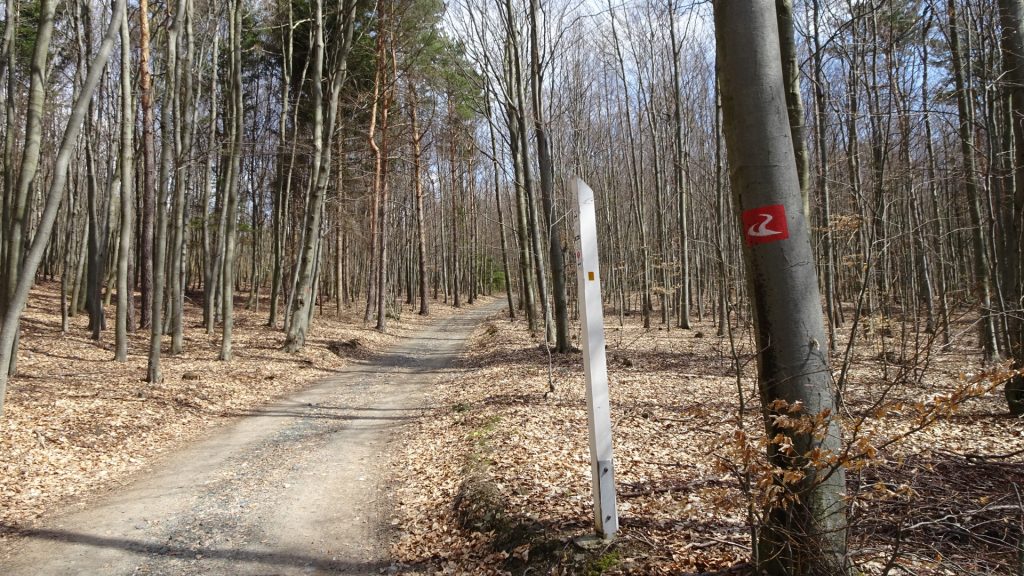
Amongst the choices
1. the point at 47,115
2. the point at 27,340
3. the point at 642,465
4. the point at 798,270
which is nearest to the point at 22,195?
the point at 27,340

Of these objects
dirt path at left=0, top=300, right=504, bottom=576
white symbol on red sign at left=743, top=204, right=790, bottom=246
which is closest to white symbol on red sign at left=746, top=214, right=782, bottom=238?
white symbol on red sign at left=743, top=204, right=790, bottom=246

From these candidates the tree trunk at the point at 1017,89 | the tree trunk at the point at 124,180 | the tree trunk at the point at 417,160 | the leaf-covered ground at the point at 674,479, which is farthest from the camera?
the tree trunk at the point at 417,160

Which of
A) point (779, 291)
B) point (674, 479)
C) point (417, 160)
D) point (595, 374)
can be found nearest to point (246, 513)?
point (595, 374)

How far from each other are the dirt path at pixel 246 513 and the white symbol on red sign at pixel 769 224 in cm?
361

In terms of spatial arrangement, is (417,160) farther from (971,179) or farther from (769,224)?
(769,224)

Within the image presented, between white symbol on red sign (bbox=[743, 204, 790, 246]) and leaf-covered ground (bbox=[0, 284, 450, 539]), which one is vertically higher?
white symbol on red sign (bbox=[743, 204, 790, 246])

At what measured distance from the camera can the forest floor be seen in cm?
275

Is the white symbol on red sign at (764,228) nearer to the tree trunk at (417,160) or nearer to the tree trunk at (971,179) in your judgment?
the tree trunk at (971,179)

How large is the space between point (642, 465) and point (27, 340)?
15.2 m

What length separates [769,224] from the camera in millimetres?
2482

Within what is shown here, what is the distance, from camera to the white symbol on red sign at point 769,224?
2.47m

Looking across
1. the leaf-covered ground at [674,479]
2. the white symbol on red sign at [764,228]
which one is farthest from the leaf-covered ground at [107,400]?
the white symbol on red sign at [764,228]

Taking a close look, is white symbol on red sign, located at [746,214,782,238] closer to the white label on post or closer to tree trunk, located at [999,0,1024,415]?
the white label on post

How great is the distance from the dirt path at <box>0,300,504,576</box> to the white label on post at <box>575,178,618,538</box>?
188 centimetres
